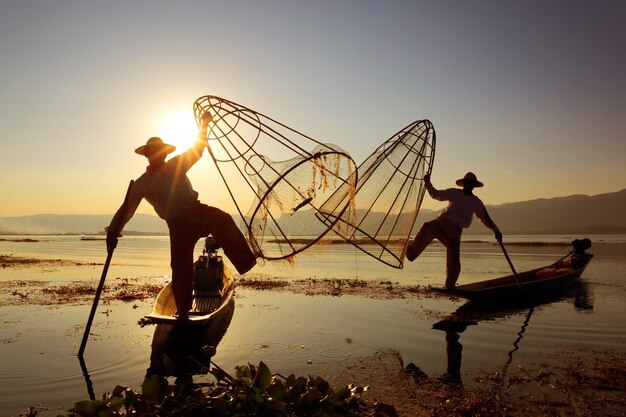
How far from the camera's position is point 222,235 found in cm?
702

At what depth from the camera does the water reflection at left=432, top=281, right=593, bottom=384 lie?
266 inches

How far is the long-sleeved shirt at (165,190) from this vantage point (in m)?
6.76

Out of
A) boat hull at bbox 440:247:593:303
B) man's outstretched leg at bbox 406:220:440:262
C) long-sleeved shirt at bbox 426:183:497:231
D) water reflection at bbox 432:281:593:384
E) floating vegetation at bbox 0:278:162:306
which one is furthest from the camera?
floating vegetation at bbox 0:278:162:306

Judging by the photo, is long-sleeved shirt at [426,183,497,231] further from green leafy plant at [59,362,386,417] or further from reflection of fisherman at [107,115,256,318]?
green leafy plant at [59,362,386,417]

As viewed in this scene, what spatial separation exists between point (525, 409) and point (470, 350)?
2692mm

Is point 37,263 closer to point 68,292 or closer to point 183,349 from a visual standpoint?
point 68,292

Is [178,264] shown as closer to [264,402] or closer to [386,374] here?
[386,374]

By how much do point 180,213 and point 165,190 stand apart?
17.9 inches

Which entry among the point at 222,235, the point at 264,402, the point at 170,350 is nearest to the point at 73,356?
the point at 170,350

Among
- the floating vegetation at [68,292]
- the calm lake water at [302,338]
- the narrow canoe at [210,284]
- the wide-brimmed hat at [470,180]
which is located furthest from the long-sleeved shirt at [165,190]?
the floating vegetation at [68,292]

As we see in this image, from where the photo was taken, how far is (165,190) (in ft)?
22.2

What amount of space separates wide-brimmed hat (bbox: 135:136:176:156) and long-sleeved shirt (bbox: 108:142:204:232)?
0.83 ft

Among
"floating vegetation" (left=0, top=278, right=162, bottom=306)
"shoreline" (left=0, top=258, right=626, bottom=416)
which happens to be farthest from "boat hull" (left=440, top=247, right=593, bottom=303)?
"floating vegetation" (left=0, top=278, right=162, bottom=306)

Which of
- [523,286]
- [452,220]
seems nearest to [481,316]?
[523,286]
